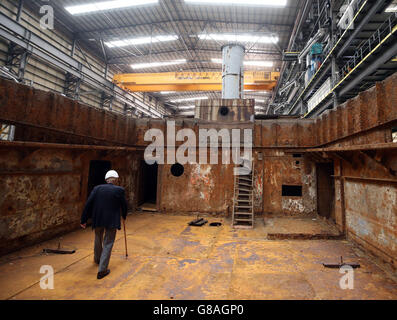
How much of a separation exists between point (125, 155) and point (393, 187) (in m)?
7.55

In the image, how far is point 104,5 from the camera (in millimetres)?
11625

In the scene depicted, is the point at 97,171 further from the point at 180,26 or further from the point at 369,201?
the point at 180,26

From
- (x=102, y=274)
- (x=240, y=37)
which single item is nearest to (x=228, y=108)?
(x=102, y=274)

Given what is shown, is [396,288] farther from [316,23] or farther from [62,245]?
[316,23]

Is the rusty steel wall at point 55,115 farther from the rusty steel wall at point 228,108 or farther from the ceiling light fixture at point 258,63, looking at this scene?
the ceiling light fixture at point 258,63

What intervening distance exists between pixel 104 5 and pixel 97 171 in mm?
10413

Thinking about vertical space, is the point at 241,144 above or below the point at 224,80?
below

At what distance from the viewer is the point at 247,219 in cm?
629

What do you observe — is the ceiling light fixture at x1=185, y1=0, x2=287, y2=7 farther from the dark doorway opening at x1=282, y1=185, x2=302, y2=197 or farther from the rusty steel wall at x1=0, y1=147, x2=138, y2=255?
the rusty steel wall at x1=0, y1=147, x2=138, y2=255

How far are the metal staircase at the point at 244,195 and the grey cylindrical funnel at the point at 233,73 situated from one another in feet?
14.4

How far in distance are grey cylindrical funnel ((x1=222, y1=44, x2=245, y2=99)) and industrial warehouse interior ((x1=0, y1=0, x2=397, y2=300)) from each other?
66mm

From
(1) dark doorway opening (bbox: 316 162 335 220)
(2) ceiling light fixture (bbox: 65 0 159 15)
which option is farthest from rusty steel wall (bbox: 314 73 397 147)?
(2) ceiling light fixture (bbox: 65 0 159 15)

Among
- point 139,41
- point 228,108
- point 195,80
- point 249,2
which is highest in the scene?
point 139,41

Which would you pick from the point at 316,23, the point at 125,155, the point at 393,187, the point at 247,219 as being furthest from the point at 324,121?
the point at 316,23
